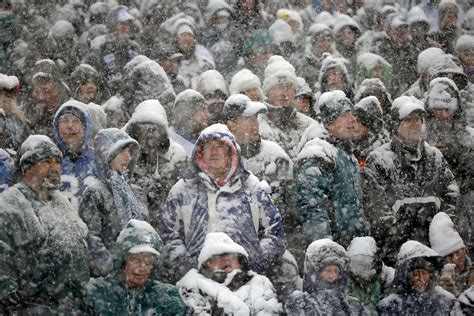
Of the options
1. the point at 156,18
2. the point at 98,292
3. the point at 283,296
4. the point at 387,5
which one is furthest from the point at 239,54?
the point at 98,292

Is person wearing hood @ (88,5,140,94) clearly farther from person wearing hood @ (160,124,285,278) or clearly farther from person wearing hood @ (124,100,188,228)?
person wearing hood @ (160,124,285,278)

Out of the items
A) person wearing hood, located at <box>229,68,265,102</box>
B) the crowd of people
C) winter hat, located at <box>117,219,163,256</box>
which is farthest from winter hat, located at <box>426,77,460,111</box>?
winter hat, located at <box>117,219,163,256</box>

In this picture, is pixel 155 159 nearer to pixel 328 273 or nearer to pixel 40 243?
pixel 40 243

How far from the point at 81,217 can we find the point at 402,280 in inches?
106

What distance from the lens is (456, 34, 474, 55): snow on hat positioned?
35.4ft

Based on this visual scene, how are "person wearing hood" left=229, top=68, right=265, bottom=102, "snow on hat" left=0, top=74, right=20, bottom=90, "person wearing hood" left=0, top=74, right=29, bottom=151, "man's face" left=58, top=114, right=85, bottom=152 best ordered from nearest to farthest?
1. "man's face" left=58, top=114, right=85, bottom=152
2. "person wearing hood" left=0, top=74, right=29, bottom=151
3. "snow on hat" left=0, top=74, right=20, bottom=90
4. "person wearing hood" left=229, top=68, right=265, bottom=102

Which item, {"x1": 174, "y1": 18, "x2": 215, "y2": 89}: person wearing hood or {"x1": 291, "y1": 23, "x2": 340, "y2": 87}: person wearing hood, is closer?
{"x1": 174, "y1": 18, "x2": 215, "y2": 89}: person wearing hood

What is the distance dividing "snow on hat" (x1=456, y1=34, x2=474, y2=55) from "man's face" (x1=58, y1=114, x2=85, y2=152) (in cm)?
663

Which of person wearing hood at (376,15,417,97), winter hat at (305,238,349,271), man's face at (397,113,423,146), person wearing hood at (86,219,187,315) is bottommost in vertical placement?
person wearing hood at (86,219,187,315)

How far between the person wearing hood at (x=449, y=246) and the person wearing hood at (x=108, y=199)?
8.80 feet

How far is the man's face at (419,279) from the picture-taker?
593 cm

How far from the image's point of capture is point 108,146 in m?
6.12

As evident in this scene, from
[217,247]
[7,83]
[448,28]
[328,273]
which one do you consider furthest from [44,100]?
[448,28]

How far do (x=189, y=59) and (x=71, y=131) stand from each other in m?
4.45
